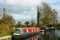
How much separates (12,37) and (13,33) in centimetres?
21

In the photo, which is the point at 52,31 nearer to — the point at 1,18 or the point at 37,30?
the point at 37,30

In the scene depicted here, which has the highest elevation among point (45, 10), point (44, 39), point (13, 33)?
point (45, 10)

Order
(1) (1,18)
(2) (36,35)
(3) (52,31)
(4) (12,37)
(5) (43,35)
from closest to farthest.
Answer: (4) (12,37), (2) (36,35), (5) (43,35), (3) (52,31), (1) (1,18)

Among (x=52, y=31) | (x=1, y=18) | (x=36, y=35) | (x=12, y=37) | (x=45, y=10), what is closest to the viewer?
(x=12, y=37)

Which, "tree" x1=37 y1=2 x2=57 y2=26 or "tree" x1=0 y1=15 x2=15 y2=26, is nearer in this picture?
"tree" x1=0 y1=15 x2=15 y2=26

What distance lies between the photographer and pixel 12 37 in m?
6.59

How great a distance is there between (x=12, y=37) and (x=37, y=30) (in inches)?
58.9

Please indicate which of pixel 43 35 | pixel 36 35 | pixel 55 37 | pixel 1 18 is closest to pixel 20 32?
pixel 36 35

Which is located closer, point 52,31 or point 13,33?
point 13,33

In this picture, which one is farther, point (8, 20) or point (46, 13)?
point (46, 13)

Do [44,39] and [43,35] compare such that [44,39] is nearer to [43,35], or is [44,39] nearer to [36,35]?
[43,35]

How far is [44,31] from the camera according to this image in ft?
26.8

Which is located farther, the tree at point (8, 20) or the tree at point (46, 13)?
the tree at point (46, 13)

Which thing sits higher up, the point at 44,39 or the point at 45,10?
the point at 45,10
